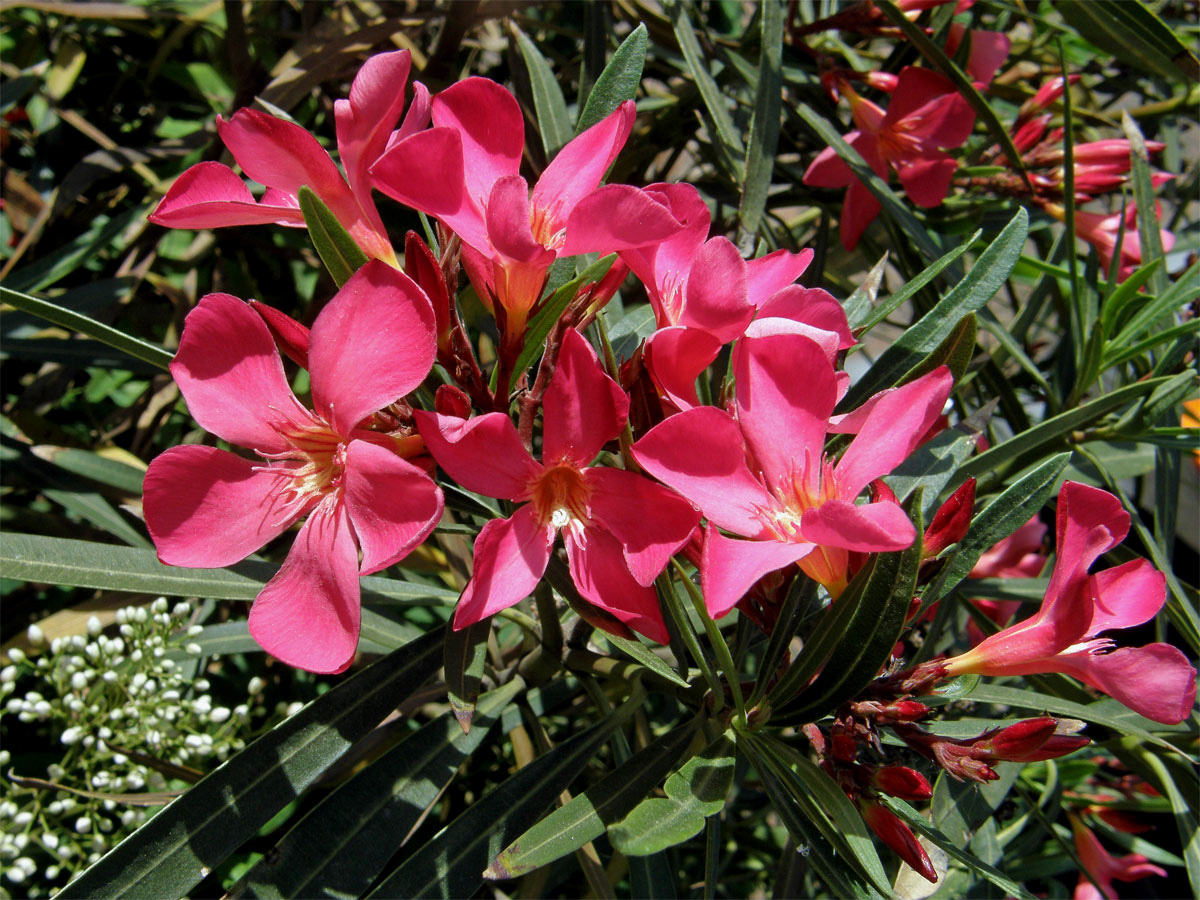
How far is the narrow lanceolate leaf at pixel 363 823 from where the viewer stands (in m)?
0.79

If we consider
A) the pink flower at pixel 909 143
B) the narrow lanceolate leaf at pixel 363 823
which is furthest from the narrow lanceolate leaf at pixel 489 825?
the pink flower at pixel 909 143

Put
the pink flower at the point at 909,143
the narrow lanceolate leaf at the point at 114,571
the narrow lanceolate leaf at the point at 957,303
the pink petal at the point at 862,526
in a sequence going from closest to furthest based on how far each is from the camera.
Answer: the pink petal at the point at 862,526, the narrow lanceolate leaf at the point at 114,571, the narrow lanceolate leaf at the point at 957,303, the pink flower at the point at 909,143

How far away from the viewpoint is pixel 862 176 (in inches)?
47.4

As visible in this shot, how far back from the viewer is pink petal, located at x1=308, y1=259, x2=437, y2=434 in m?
0.59

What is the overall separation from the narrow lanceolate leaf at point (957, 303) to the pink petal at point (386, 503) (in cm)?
56

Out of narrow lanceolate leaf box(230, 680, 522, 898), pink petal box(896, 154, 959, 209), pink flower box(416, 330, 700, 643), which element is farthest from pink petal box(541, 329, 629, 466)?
pink petal box(896, 154, 959, 209)

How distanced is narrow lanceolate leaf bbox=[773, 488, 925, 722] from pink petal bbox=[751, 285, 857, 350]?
0.17 metres

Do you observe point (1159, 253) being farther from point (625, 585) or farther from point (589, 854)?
point (589, 854)

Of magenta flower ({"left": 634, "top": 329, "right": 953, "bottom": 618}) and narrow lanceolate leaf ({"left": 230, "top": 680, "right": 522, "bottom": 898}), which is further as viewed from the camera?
narrow lanceolate leaf ({"left": 230, "top": 680, "right": 522, "bottom": 898})

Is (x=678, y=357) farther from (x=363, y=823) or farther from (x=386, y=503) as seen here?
(x=363, y=823)

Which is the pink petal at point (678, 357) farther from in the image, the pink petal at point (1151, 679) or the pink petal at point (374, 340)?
the pink petal at point (1151, 679)

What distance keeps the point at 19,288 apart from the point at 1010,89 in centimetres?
190

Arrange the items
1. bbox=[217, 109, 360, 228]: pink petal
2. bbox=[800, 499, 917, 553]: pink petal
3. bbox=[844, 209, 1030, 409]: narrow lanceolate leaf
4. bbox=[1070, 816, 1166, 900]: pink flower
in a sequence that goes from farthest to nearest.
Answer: bbox=[1070, 816, 1166, 900]: pink flower < bbox=[844, 209, 1030, 409]: narrow lanceolate leaf < bbox=[217, 109, 360, 228]: pink petal < bbox=[800, 499, 917, 553]: pink petal

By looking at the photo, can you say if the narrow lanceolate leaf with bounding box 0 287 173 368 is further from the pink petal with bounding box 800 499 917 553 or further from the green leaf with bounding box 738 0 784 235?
the green leaf with bounding box 738 0 784 235
